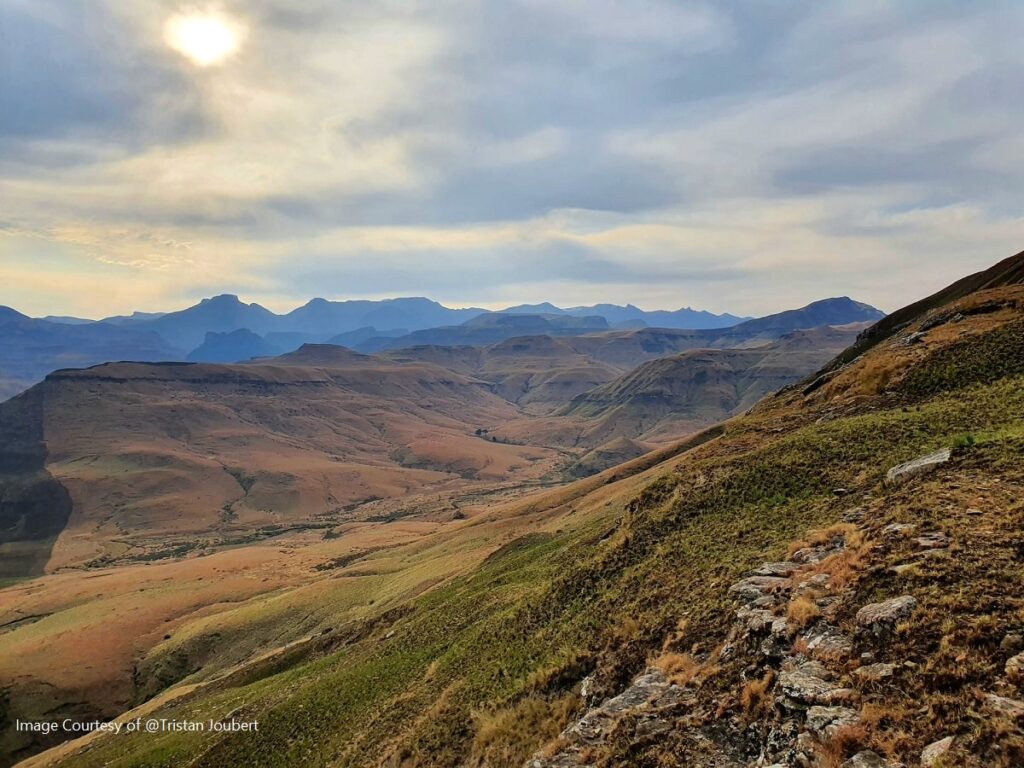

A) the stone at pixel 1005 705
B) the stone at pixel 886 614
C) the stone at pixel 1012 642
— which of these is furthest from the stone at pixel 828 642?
the stone at pixel 1005 705

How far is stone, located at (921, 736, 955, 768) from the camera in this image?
27.0 ft

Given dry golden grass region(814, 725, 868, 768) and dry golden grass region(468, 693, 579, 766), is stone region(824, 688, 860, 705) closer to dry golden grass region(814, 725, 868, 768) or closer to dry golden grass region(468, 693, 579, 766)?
dry golden grass region(814, 725, 868, 768)

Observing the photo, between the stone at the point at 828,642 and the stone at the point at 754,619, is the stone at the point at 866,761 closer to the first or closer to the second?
the stone at the point at 828,642

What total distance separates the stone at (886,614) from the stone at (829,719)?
2379mm

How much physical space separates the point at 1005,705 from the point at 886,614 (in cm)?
333

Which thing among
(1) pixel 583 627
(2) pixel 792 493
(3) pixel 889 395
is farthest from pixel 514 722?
(3) pixel 889 395

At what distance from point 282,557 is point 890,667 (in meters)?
138

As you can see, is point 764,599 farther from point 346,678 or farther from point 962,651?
point 346,678

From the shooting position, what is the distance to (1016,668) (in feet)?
29.8

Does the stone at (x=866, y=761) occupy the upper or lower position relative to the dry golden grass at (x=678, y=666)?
upper

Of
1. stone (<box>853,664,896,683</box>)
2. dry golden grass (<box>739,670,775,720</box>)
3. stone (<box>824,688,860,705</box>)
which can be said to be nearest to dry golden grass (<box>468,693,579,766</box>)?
dry golden grass (<box>739,670,775,720</box>)

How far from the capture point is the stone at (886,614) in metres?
11.6

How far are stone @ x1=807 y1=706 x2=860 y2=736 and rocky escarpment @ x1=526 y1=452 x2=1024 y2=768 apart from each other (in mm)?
21

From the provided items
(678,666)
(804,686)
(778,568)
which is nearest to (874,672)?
(804,686)
